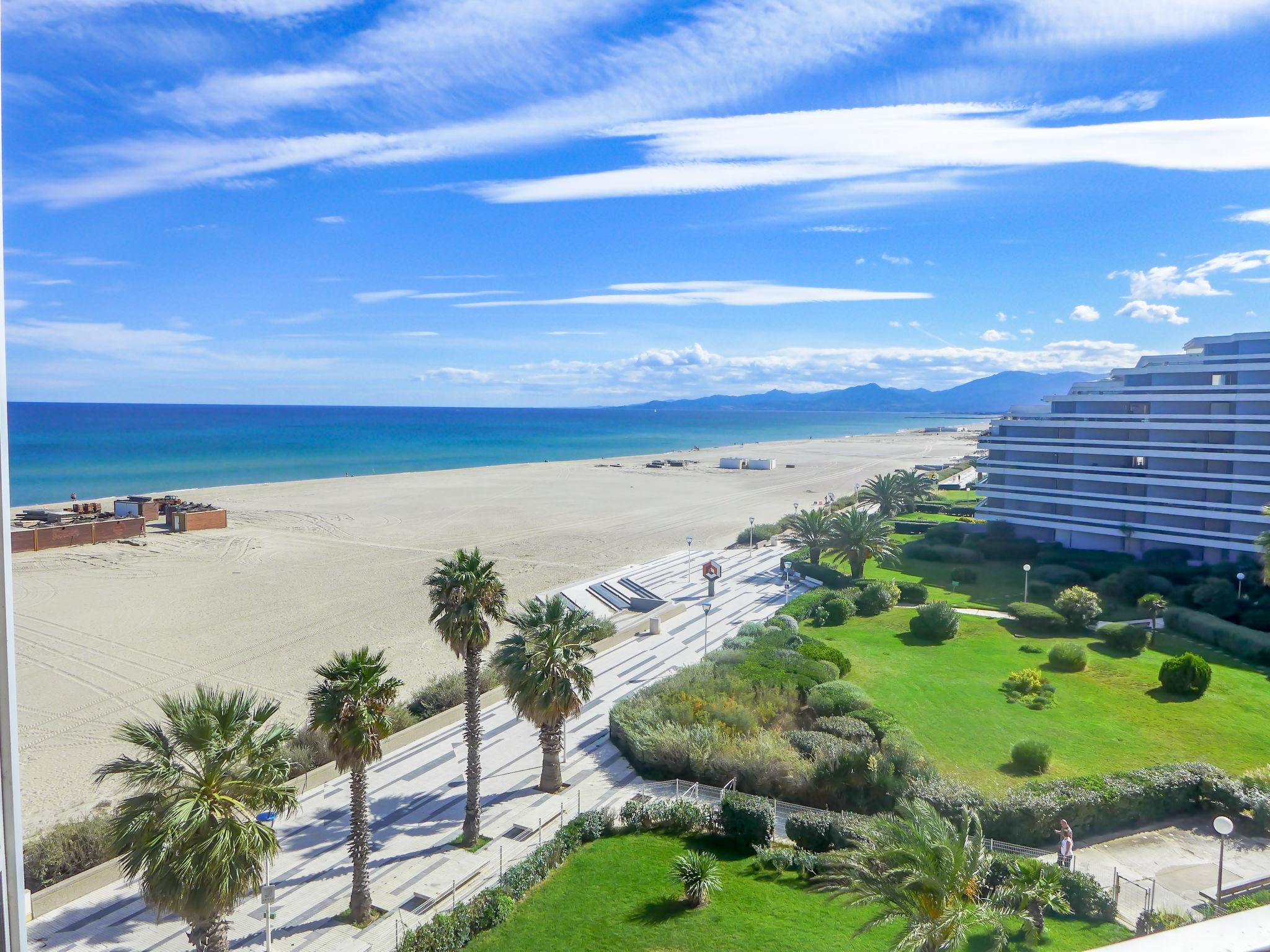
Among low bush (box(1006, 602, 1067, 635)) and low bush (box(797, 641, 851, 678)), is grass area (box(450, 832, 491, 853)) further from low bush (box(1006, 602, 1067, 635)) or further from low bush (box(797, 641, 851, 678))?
low bush (box(1006, 602, 1067, 635))

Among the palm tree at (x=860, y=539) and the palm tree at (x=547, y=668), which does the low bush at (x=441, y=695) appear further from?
Answer: the palm tree at (x=860, y=539)

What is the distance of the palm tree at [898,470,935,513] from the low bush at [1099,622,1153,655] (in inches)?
1119

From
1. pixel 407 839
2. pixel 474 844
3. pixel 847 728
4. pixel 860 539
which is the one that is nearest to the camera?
pixel 474 844

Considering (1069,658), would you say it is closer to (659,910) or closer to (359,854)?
(659,910)

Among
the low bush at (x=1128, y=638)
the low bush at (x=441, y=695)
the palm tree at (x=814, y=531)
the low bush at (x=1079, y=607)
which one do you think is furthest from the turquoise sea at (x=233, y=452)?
the low bush at (x=1128, y=638)

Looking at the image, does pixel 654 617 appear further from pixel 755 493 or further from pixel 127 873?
pixel 755 493

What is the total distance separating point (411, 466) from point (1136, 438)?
86.4 metres

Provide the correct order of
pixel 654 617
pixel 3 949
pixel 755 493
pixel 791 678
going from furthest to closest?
pixel 755 493, pixel 654 617, pixel 791 678, pixel 3 949

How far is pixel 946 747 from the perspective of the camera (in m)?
20.4

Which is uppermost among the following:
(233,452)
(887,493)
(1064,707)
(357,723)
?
(233,452)

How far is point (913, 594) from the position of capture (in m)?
36.2

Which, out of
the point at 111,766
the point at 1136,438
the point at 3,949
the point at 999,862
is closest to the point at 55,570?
the point at 111,766

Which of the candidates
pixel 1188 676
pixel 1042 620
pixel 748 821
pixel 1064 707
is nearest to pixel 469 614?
pixel 748 821

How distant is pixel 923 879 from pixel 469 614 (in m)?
9.78
